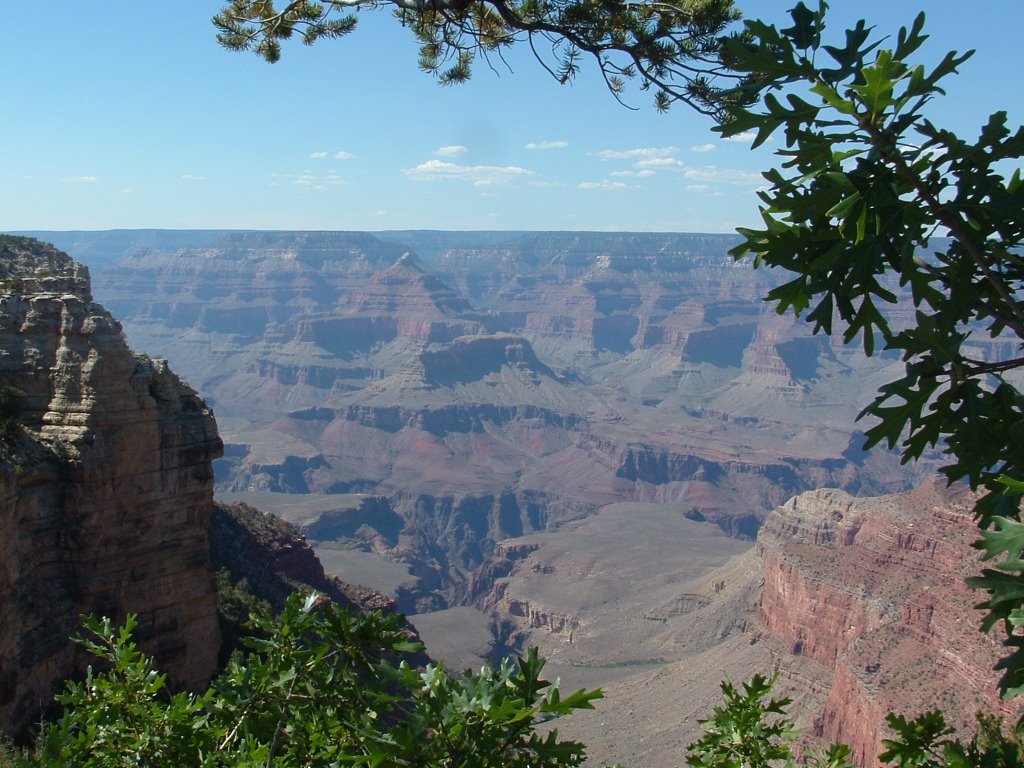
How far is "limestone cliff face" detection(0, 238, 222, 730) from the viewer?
47.2 feet

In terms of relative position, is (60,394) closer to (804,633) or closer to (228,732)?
(228,732)

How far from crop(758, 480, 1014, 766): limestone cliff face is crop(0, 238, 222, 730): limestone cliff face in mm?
17983

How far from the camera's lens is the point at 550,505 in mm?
126062

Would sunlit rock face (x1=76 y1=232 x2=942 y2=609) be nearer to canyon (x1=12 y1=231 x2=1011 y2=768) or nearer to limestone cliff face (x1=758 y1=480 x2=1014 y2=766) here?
canyon (x1=12 y1=231 x2=1011 y2=768)

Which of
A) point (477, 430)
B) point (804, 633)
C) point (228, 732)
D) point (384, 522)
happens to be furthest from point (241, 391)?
point (228, 732)

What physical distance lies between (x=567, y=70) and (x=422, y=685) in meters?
8.84

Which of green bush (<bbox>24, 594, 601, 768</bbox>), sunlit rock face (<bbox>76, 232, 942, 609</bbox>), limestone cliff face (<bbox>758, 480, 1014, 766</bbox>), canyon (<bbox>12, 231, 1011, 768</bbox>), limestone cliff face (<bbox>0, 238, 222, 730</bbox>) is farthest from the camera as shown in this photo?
sunlit rock face (<bbox>76, 232, 942, 609</bbox>)

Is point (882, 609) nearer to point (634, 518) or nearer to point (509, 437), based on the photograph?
point (634, 518)

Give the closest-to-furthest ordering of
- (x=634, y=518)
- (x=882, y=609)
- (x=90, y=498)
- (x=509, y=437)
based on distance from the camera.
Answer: (x=90, y=498) → (x=882, y=609) → (x=634, y=518) → (x=509, y=437)

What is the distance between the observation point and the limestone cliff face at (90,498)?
14.4 m

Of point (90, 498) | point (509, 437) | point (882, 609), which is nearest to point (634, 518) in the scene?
point (509, 437)

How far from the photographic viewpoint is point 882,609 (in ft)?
129

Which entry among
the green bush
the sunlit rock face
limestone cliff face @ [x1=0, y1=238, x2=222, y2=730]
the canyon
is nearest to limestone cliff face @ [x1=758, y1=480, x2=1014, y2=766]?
the canyon

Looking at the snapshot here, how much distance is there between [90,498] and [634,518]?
95211 millimetres
